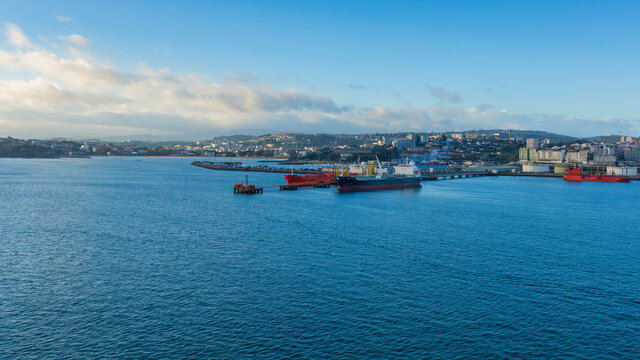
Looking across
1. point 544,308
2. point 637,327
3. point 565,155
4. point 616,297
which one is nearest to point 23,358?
point 544,308

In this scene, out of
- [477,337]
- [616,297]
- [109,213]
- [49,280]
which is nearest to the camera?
[477,337]

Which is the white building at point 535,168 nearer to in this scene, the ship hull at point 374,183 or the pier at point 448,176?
the pier at point 448,176

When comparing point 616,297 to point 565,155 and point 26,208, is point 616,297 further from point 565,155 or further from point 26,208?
point 565,155

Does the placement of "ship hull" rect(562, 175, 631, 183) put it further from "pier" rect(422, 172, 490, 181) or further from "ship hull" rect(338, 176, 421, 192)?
"ship hull" rect(338, 176, 421, 192)

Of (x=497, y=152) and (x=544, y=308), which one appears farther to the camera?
(x=497, y=152)

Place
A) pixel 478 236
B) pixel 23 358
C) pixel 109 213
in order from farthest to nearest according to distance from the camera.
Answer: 1. pixel 109 213
2. pixel 478 236
3. pixel 23 358

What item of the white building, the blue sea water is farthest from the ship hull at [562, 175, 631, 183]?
the blue sea water
